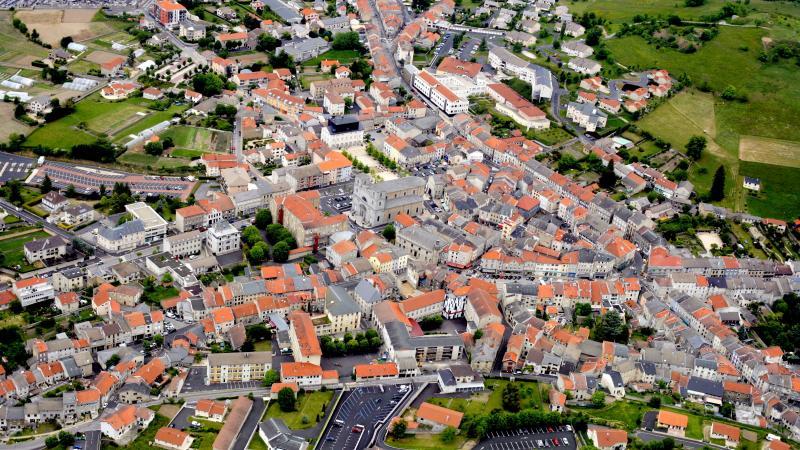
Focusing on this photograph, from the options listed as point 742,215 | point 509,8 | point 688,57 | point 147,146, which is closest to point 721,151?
point 742,215

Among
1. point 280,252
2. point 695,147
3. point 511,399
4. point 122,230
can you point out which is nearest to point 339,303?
point 280,252

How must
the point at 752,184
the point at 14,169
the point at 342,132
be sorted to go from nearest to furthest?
the point at 14,169 → the point at 752,184 → the point at 342,132

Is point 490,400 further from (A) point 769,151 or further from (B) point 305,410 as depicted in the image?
(A) point 769,151

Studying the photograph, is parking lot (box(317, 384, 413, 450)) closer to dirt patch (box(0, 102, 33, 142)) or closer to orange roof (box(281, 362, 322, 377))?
orange roof (box(281, 362, 322, 377))

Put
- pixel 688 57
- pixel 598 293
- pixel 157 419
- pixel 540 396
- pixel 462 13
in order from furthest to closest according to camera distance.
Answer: pixel 462 13 < pixel 688 57 < pixel 598 293 < pixel 540 396 < pixel 157 419

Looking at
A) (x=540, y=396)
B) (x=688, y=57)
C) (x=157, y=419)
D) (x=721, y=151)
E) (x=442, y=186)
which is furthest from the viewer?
(x=688, y=57)

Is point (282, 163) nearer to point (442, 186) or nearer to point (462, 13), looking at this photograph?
point (442, 186)
